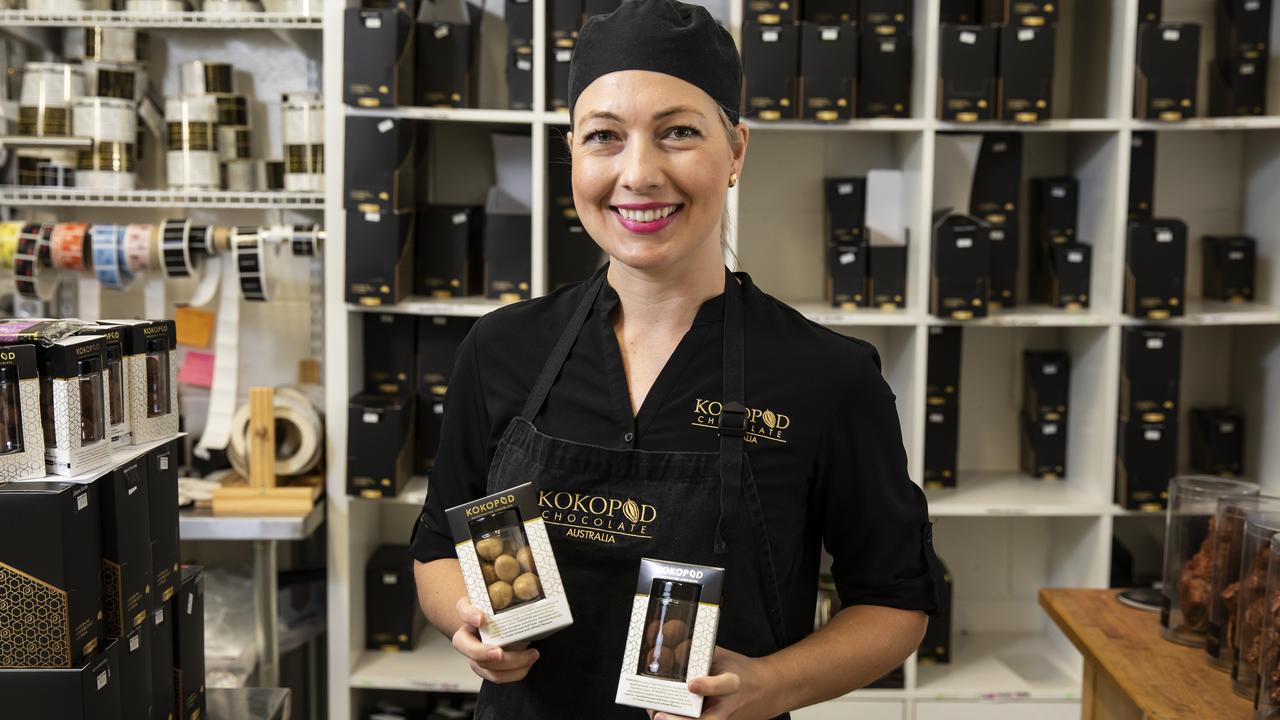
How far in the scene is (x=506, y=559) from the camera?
127 cm

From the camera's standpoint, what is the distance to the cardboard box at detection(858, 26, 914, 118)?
9.99 feet

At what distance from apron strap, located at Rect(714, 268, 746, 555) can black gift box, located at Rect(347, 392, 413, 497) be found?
1766 mm

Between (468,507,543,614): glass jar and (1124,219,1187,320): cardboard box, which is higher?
(1124,219,1187,320): cardboard box

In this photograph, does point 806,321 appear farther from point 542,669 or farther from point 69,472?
point 69,472

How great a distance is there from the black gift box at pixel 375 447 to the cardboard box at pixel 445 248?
0.35m

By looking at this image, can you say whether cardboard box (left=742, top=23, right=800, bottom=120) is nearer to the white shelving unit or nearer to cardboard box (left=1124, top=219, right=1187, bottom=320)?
the white shelving unit

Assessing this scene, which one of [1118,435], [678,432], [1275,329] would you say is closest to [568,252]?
[1118,435]

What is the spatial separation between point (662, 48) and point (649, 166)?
149 millimetres

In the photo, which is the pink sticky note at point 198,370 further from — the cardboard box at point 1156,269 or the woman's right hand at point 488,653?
the cardboard box at point 1156,269

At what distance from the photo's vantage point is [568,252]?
124 inches

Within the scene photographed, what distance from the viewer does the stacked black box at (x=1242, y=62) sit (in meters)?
3.11

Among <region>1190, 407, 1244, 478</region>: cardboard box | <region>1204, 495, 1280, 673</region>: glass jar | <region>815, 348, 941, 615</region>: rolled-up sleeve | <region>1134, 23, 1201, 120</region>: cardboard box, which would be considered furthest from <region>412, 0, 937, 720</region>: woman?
<region>1190, 407, 1244, 478</region>: cardboard box

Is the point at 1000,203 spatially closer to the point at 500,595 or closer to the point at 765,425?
the point at 765,425

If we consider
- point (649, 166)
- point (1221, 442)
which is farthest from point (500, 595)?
point (1221, 442)
